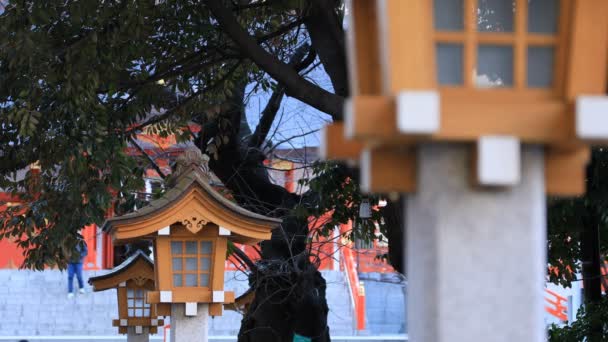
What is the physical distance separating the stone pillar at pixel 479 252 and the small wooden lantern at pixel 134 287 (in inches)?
315

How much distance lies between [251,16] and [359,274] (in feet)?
45.3

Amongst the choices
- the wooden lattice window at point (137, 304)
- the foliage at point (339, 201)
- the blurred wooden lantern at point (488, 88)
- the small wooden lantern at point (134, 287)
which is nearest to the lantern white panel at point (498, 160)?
the blurred wooden lantern at point (488, 88)

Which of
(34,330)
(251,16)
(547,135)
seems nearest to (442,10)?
(547,135)

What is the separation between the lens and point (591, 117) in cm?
309

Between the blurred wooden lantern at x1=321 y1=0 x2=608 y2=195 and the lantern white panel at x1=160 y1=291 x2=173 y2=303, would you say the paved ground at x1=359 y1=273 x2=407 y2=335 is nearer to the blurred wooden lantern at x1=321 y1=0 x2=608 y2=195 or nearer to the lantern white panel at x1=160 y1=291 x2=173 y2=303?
the lantern white panel at x1=160 y1=291 x2=173 y2=303

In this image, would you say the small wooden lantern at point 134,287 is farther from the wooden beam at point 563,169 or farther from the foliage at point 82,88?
the wooden beam at point 563,169

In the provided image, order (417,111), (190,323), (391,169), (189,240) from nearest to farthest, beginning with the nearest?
(417,111) → (391,169) → (190,323) → (189,240)

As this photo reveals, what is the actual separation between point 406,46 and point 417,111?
0.28 meters

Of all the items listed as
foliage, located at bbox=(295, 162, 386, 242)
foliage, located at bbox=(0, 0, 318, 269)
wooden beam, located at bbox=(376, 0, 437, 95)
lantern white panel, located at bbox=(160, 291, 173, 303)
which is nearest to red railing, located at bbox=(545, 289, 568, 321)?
foliage, located at bbox=(295, 162, 386, 242)

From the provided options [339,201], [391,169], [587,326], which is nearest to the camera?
[391,169]

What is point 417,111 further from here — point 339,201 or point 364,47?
point 339,201

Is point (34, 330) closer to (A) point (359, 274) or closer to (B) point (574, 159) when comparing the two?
(A) point (359, 274)

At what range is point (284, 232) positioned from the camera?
11.1 m

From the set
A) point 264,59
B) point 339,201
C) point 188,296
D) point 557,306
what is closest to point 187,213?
point 188,296
